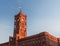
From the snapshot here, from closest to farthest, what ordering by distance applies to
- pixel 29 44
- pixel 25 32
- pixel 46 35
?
pixel 46 35
pixel 29 44
pixel 25 32

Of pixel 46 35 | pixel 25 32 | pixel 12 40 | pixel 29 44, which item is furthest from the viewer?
pixel 25 32

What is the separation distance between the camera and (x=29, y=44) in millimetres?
50656

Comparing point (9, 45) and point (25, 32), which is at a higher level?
point (25, 32)

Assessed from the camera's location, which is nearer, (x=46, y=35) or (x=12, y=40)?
(x=46, y=35)

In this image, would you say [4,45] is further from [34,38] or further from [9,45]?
[34,38]

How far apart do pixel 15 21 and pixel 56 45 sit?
836 inches

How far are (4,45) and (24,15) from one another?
560 inches

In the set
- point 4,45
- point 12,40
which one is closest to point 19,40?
point 12,40

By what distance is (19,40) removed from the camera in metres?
53.9

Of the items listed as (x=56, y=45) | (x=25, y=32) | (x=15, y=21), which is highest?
(x=15, y=21)

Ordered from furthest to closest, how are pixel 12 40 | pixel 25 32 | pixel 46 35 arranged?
pixel 25 32 → pixel 12 40 → pixel 46 35

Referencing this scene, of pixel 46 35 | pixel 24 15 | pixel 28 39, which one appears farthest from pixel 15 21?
pixel 46 35

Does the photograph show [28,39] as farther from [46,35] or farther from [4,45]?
[4,45]

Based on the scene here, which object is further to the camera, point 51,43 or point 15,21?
point 15,21
